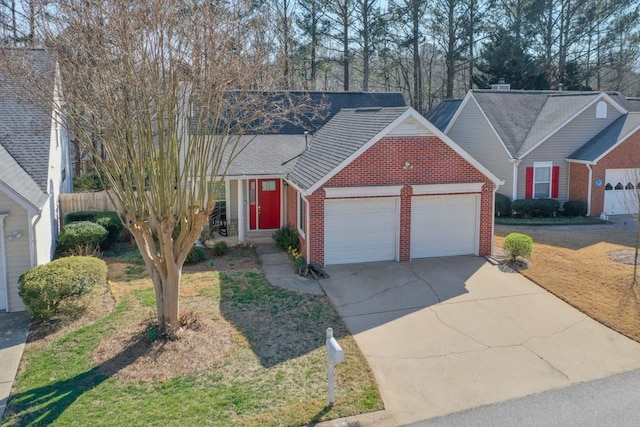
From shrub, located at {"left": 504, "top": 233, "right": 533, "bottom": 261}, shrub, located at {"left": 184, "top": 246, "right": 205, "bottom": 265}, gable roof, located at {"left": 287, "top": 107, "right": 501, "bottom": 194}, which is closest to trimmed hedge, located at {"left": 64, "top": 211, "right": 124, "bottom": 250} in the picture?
shrub, located at {"left": 184, "top": 246, "right": 205, "bottom": 265}

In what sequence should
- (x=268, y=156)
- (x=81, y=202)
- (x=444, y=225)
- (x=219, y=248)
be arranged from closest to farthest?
(x=444, y=225)
(x=219, y=248)
(x=268, y=156)
(x=81, y=202)

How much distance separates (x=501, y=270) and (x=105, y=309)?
10.4 meters

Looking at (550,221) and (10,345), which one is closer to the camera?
(10,345)

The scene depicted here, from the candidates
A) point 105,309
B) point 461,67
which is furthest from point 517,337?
point 461,67

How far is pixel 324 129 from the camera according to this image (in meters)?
20.1

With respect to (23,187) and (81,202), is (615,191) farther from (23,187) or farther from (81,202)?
(23,187)

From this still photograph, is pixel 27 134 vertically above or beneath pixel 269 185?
above

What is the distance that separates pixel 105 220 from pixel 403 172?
10.2 metres

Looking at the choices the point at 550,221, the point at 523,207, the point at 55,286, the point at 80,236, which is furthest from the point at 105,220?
the point at 550,221

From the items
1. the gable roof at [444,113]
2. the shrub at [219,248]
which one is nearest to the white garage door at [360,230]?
the shrub at [219,248]

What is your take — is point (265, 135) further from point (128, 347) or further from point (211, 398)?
point (211, 398)

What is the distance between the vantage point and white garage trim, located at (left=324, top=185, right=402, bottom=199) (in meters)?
14.5

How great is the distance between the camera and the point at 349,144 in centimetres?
1555

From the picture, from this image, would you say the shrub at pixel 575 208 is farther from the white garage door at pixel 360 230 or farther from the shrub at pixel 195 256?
the shrub at pixel 195 256
